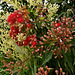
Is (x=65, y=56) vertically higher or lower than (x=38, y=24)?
lower

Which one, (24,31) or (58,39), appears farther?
(24,31)

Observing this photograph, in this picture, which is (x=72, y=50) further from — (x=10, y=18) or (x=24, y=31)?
(x=10, y=18)

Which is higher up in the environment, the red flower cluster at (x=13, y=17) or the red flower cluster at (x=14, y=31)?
the red flower cluster at (x=13, y=17)

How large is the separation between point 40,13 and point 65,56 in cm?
36

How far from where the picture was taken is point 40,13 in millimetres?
1169

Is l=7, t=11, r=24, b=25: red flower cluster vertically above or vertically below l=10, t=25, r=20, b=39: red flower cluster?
above

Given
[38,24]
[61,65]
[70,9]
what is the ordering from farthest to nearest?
[70,9] < [61,65] < [38,24]

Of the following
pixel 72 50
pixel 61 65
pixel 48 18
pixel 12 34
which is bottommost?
pixel 61 65

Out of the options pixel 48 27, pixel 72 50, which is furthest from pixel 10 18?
pixel 72 50

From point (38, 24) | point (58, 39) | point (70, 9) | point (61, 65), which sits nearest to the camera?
point (58, 39)

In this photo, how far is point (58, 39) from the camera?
3.37 feet

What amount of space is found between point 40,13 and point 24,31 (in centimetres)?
18

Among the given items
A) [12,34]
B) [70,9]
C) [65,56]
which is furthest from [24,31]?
[70,9]

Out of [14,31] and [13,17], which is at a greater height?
[13,17]
